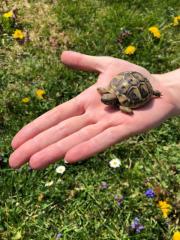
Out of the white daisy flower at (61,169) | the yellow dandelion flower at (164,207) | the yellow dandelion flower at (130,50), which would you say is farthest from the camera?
the yellow dandelion flower at (130,50)

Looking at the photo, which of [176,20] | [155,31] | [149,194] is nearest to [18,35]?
[155,31]

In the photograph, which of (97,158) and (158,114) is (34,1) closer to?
(97,158)

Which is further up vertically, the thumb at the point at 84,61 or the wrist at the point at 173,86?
the thumb at the point at 84,61

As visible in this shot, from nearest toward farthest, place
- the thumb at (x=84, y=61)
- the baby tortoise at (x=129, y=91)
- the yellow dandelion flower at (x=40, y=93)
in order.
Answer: the baby tortoise at (x=129, y=91) < the thumb at (x=84, y=61) < the yellow dandelion flower at (x=40, y=93)

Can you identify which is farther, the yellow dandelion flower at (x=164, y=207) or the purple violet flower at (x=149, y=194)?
the purple violet flower at (x=149, y=194)

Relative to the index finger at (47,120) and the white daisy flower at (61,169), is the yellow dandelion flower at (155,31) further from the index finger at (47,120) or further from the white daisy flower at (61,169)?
the index finger at (47,120)

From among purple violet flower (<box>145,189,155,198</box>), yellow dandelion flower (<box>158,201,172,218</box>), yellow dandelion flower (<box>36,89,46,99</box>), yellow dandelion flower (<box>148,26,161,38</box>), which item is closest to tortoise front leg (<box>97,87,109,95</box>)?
purple violet flower (<box>145,189,155,198</box>)

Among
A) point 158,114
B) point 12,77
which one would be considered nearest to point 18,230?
point 158,114

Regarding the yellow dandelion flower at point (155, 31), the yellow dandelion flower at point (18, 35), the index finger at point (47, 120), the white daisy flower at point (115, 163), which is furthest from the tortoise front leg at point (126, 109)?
the yellow dandelion flower at point (18, 35)
